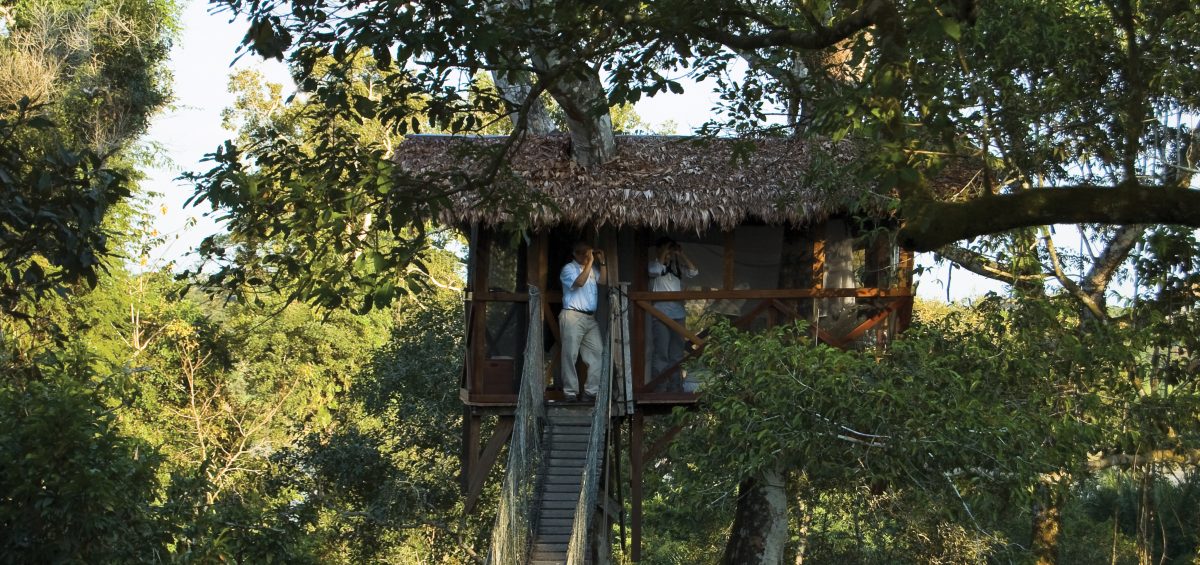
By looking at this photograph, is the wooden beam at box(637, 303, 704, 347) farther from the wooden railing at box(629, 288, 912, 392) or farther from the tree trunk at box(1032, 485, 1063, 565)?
the tree trunk at box(1032, 485, 1063, 565)

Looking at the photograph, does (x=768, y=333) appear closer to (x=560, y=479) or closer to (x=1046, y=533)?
(x=560, y=479)

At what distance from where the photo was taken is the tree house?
8.78m

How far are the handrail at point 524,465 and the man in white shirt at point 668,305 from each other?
912 millimetres

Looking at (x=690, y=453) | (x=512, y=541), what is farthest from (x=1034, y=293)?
(x=512, y=541)

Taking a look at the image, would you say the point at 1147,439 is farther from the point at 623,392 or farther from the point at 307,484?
the point at 307,484

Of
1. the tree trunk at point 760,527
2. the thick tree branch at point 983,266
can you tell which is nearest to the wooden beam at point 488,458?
the tree trunk at point 760,527

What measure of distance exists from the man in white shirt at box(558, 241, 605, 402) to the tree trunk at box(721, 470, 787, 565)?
2120mm

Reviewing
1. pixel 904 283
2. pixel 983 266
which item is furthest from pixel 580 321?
pixel 983 266

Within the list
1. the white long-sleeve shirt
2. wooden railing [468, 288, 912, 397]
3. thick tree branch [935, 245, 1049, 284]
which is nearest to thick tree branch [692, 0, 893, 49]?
wooden railing [468, 288, 912, 397]

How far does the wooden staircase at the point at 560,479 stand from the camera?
760cm

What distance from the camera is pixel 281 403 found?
1997 centimetres

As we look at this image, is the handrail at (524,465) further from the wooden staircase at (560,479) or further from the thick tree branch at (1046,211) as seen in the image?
the thick tree branch at (1046,211)

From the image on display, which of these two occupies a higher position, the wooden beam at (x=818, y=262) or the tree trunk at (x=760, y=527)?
the wooden beam at (x=818, y=262)

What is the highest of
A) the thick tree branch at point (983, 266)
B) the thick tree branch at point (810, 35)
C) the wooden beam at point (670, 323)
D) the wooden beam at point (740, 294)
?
the thick tree branch at point (810, 35)
